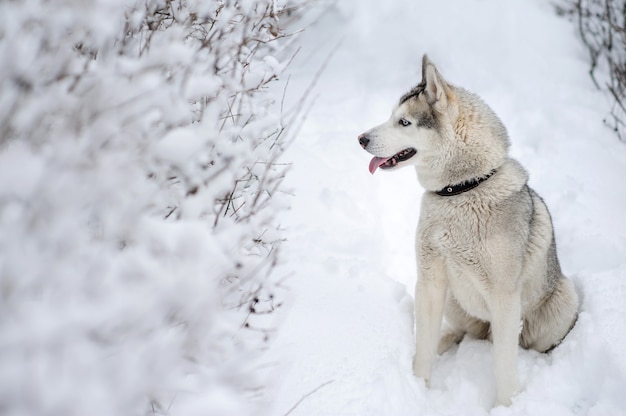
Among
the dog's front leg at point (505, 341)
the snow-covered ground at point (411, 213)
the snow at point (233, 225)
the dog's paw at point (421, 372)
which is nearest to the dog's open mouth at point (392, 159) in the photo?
the snow at point (233, 225)

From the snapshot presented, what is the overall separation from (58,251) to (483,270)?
2.18 meters

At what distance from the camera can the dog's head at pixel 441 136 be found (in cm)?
290

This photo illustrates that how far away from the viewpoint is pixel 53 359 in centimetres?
111

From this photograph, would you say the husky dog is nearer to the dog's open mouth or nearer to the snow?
the dog's open mouth

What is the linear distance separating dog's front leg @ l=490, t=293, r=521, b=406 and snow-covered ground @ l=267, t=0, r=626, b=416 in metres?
0.10

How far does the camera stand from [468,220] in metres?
2.84

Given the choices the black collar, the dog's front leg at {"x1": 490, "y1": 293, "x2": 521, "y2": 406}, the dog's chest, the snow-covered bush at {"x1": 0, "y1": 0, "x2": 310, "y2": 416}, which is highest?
the snow-covered bush at {"x1": 0, "y1": 0, "x2": 310, "y2": 416}

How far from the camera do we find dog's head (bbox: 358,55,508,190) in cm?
290

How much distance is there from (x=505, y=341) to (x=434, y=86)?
4.81 ft

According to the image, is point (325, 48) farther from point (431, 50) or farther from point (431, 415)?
point (431, 415)

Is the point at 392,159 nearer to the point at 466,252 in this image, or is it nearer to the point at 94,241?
the point at 466,252

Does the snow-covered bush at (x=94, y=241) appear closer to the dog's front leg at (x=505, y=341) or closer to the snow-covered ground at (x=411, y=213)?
the snow-covered ground at (x=411, y=213)

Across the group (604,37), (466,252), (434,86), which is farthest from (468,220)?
(604,37)

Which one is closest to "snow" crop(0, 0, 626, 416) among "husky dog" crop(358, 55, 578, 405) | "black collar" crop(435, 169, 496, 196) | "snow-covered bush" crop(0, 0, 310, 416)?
"snow-covered bush" crop(0, 0, 310, 416)
